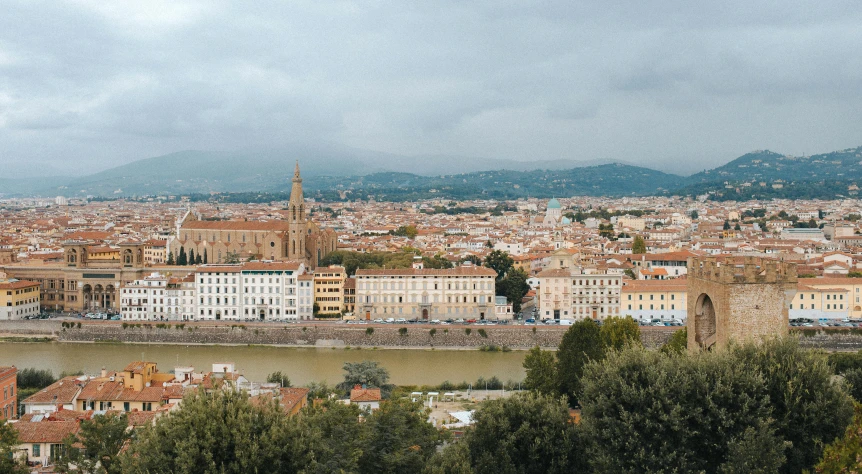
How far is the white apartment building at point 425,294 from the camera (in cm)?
2523

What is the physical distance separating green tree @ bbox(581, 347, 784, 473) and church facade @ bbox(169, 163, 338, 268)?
23061 mm

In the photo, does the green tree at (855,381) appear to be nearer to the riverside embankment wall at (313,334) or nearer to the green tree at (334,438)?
the green tree at (334,438)

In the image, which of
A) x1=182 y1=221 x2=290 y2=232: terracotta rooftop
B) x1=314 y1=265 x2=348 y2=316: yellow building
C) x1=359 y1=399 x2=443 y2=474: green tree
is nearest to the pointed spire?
x1=182 y1=221 x2=290 y2=232: terracotta rooftop

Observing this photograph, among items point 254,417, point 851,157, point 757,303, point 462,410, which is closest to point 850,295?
point 462,410

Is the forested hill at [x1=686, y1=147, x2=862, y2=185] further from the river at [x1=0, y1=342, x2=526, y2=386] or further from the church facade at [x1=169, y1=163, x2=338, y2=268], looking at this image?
the river at [x1=0, y1=342, x2=526, y2=386]

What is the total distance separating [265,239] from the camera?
32.2m

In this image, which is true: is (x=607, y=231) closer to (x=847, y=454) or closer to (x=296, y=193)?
(x=296, y=193)

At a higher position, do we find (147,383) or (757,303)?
(757,303)

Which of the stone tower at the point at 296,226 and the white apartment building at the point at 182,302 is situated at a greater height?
the stone tower at the point at 296,226

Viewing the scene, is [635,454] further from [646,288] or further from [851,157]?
[851,157]

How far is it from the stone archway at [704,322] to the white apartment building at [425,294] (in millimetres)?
16967

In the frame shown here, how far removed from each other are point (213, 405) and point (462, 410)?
7.94 metres

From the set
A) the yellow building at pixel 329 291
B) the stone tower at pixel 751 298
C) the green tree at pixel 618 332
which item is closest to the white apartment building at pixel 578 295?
the yellow building at pixel 329 291

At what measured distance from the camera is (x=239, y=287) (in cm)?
2555
